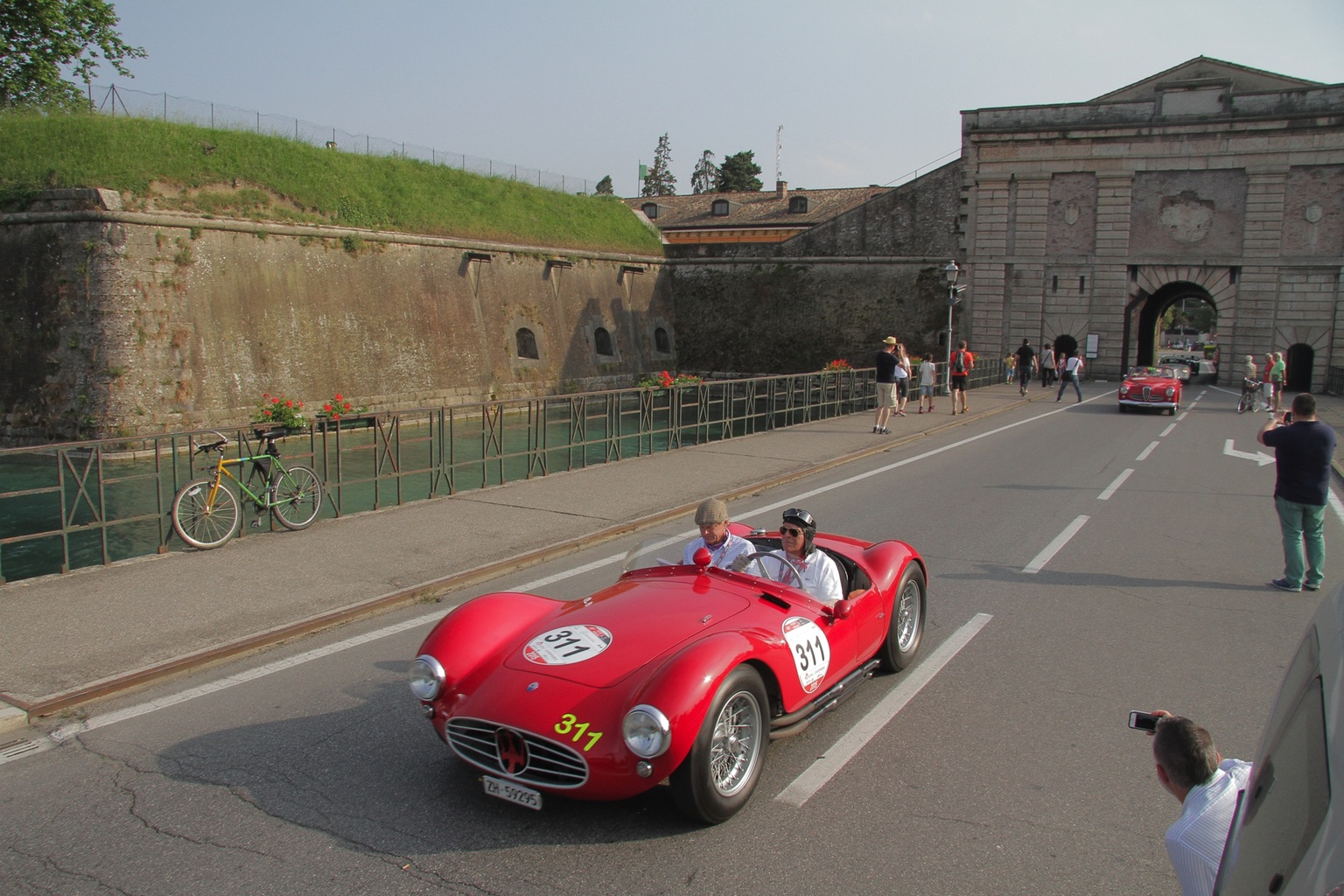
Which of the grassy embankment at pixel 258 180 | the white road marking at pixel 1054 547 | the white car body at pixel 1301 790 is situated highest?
the grassy embankment at pixel 258 180

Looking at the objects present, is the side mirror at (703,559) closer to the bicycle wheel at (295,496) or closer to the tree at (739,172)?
the bicycle wheel at (295,496)

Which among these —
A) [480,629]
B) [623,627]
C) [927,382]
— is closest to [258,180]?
[927,382]

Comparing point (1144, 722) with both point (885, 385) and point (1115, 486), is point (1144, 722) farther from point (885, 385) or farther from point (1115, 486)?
point (885, 385)

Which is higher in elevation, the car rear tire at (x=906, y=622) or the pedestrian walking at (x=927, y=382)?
the pedestrian walking at (x=927, y=382)

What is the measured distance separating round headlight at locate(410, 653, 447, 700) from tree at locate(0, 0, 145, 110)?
34.5 m

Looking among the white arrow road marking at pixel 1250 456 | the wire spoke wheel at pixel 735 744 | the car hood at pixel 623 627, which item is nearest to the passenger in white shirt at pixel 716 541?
the car hood at pixel 623 627

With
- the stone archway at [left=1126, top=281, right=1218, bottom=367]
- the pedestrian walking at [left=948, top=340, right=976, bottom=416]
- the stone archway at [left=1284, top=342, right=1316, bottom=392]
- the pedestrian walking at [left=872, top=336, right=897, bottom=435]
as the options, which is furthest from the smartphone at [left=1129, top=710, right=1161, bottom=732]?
the stone archway at [left=1126, top=281, right=1218, bottom=367]

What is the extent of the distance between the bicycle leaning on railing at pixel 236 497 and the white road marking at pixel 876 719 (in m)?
6.63

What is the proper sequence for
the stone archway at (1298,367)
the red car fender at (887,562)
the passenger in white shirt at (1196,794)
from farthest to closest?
1. the stone archway at (1298,367)
2. the red car fender at (887,562)
3. the passenger in white shirt at (1196,794)

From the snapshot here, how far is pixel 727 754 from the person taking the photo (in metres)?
4.36

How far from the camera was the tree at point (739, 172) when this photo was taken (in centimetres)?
9331

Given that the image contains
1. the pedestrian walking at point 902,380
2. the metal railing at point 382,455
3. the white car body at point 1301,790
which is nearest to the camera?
the white car body at point 1301,790

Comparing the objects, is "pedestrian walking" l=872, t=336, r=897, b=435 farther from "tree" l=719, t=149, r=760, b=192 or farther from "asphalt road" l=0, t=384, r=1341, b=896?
"tree" l=719, t=149, r=760, b=192

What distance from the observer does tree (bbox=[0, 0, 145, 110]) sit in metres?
32.3
